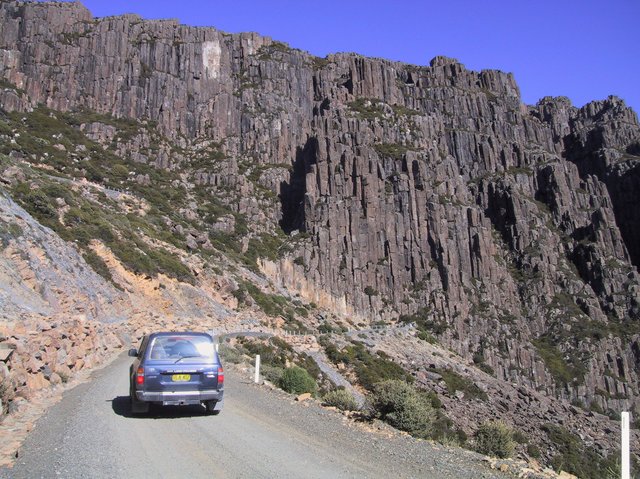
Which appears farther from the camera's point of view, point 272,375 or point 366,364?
point 366,364

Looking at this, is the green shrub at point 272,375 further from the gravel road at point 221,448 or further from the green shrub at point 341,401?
the gravel road at point 221,448

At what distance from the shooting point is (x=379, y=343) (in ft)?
223

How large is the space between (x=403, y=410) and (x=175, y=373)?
5.55m

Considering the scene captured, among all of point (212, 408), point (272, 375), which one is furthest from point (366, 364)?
point (212, 408)

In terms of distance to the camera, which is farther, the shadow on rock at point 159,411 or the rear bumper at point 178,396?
the shadow on rock at point 159,411

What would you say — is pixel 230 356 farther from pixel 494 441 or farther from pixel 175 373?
pixel 494 441

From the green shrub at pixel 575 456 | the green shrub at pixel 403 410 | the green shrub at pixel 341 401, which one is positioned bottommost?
the green shrub at pixel 575 456

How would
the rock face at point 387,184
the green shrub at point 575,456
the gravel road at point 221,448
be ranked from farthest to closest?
the rock face at point 387,184
the green shrub at point 575,456
the gravel road at point 221,448

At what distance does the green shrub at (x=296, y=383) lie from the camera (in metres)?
17.8

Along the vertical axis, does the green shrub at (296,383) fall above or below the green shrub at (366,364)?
above

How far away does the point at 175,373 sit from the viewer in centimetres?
1154

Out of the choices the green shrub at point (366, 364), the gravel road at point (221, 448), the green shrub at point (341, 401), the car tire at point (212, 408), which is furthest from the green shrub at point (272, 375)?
the green shrub at point (366, 364)

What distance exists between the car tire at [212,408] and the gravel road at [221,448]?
7.7 inches

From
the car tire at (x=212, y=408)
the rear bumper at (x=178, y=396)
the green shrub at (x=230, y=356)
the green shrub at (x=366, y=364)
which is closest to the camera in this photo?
the rear bumper at (x=178, y=396)
